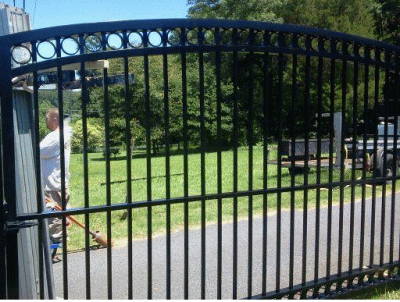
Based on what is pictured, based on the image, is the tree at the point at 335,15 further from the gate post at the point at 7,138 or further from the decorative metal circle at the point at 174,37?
the gate post at the point at 7,138

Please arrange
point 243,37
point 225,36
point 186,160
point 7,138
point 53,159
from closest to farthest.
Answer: point 7,138
point 186,160
point 243,37
point 225,36
point 53,159

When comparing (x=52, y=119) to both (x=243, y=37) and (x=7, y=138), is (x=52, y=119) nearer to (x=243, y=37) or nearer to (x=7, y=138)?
(x=243, y=37)

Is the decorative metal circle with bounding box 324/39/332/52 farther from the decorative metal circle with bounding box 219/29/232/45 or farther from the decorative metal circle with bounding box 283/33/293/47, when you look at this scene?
the decorative metal circle with bounding box 219/29/232/45

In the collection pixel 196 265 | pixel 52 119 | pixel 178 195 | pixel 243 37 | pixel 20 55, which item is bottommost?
pixel 178 195

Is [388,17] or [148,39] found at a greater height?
[388,17]

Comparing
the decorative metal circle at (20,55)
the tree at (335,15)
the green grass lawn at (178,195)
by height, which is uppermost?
the tree at (335,15)

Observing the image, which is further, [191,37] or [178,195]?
[178,195]

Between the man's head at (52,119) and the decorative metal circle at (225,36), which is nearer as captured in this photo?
the decorative metal circle at (225,36)

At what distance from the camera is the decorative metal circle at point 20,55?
3393 mm

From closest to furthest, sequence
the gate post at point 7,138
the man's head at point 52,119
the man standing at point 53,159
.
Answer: the gate post at point 7,138, the man standing at point 53,159, the man's head at point 52,119

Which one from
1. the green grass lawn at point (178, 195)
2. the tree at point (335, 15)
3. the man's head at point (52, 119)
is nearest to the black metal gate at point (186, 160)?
the green grass lawn at point (178, 195)

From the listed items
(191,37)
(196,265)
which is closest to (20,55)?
(191,37)

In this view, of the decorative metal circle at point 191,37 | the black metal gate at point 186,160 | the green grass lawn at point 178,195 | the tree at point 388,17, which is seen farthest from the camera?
the tree at point 388,17

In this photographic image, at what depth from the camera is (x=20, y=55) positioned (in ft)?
11.9
